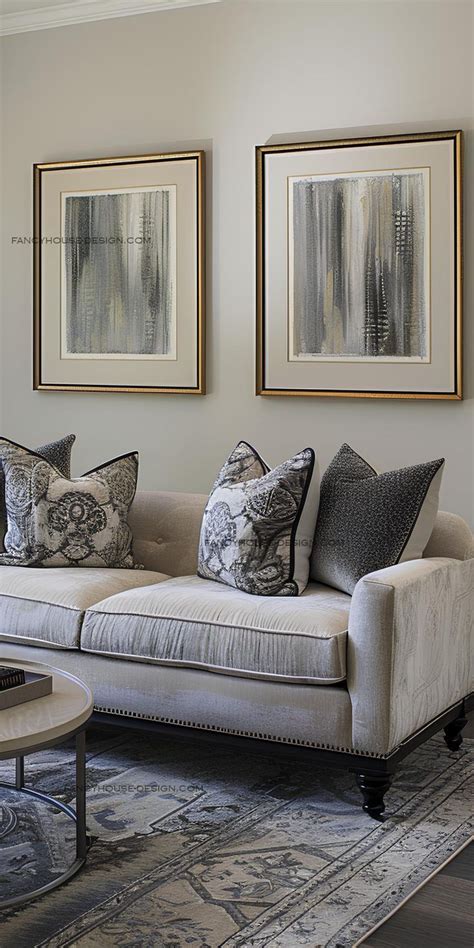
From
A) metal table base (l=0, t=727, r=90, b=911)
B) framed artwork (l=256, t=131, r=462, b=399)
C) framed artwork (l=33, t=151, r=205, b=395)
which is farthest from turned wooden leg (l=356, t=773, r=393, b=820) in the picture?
framed artwork (l=33, t=151, r=205, b=395)

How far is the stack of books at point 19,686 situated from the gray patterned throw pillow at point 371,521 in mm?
1003

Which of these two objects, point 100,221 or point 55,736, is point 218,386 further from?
point 55,736

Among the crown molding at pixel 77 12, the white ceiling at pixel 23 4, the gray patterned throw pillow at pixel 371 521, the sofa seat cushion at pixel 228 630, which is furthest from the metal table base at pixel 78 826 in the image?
the white ceiling at pixel 23 4

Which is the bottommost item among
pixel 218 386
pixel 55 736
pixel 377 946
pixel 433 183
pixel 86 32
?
pixel 377 946

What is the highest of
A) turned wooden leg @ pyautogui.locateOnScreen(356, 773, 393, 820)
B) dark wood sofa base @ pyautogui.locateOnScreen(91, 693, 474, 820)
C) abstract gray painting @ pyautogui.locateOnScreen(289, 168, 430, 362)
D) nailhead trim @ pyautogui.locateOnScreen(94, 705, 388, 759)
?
abstract gray painting @ pyautogui.locateOnScreen(289, 168, 430, 362)

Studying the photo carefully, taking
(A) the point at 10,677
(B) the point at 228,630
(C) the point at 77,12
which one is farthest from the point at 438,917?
(C) the point at 77,12

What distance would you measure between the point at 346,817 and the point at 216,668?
20.5 inches

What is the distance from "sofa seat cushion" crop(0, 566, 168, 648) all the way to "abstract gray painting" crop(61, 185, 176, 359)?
132cm

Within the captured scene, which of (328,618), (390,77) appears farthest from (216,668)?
(390,77)

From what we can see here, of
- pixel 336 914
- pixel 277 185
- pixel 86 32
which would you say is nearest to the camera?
pixel 336 914

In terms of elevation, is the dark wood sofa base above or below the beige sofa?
below

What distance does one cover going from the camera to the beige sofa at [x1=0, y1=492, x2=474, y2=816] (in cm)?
272

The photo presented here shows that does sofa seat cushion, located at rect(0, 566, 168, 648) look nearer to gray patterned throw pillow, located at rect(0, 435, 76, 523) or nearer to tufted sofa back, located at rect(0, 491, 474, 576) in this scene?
tufted sofa back, located at rect(0, 491, 474, 576)

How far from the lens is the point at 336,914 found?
2213mm
